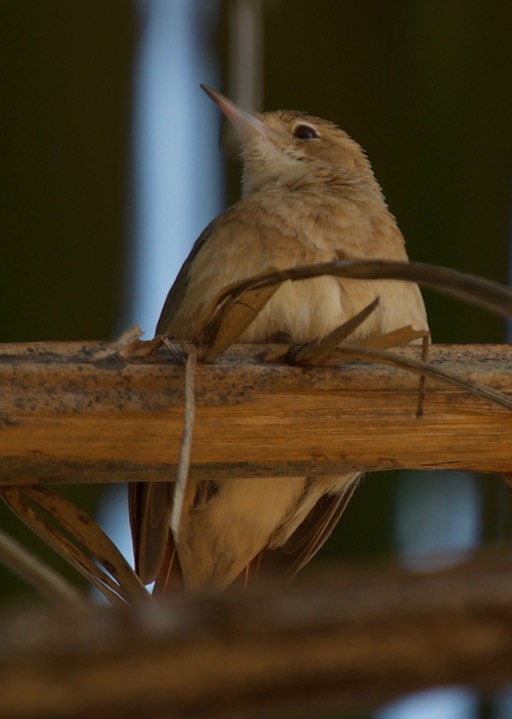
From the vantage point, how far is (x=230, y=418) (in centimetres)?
125

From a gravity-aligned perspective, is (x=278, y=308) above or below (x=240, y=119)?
below

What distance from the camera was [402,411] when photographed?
4.31ft

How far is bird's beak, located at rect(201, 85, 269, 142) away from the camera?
7.76 ft

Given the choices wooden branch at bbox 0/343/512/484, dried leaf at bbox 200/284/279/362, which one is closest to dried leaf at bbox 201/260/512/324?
dried leaf at bbox 200/284/279/362

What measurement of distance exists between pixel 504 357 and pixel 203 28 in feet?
3.74

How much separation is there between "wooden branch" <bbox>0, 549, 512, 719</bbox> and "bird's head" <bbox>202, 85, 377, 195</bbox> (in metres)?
1.95

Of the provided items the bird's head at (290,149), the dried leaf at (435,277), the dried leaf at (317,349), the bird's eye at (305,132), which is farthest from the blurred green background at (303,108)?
the dried leaf at (435,277)

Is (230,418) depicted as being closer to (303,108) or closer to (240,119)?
(303,108)

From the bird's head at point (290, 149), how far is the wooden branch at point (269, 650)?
76.7 inches

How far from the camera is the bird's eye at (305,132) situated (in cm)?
251

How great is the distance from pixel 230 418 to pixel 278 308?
25.6 inches

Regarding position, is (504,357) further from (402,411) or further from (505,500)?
(505,500)

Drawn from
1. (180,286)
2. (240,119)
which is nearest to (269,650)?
(180,286)

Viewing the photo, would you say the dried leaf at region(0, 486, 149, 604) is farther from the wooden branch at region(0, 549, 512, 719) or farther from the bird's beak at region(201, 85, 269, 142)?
the bird's beak at region(201, 85, 269, 142)
